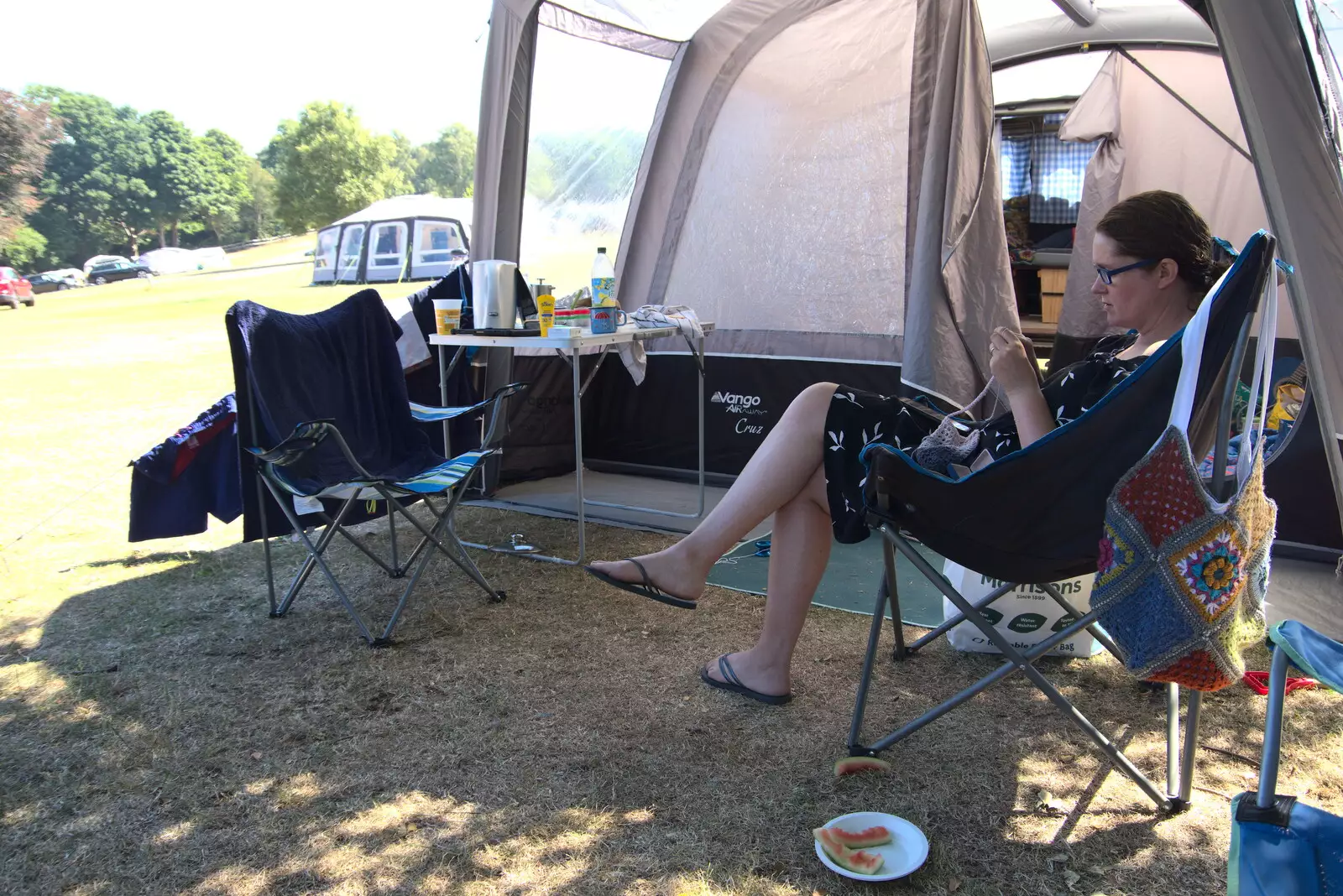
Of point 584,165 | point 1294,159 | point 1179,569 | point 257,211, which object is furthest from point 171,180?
point 1179,569

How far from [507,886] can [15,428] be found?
5904 mm

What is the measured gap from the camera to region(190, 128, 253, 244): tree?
178 ft

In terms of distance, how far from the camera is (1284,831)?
96 centimetres

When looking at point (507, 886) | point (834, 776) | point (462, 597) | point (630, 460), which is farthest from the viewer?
point (630, 460)

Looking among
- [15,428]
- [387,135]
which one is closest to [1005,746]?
[15,428]

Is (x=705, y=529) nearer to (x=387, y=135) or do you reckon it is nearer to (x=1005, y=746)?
(x=1005, y=746)

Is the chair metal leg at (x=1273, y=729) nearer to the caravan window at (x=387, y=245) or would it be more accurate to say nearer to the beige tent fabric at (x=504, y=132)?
the beige tent fabric at (x=504, y=132)

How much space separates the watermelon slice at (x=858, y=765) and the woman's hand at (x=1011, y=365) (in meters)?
0.78

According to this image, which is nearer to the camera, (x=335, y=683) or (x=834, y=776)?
(x=834, y=776)

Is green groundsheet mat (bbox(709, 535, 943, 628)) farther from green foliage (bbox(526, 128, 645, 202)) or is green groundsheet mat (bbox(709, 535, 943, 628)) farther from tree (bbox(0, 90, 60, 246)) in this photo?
tree (bbox(0, 90, 60, 246))

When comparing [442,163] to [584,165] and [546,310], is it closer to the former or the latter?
[584,165]

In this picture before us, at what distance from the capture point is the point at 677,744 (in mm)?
1922

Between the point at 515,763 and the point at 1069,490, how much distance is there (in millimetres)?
1209

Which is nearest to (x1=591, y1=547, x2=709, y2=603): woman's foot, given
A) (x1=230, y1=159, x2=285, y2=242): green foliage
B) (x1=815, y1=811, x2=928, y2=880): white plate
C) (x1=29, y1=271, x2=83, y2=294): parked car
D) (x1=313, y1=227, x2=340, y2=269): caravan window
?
(x1=815, y1=811, x2=928, y2=880): white plate
